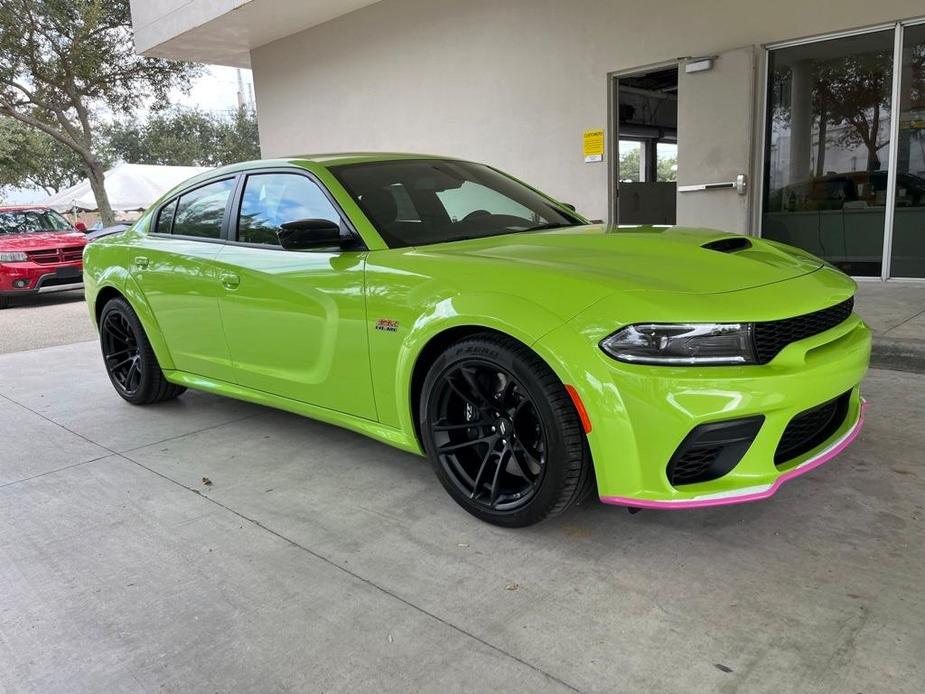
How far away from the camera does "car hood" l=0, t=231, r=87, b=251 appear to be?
12016 mm

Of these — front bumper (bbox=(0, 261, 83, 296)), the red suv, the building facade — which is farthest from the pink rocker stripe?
front bumper (bbox=(0, 261, 83, 296))

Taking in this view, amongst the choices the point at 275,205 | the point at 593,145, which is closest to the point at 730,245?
the point at 275,205

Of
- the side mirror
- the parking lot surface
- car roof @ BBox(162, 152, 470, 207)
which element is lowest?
the parking lot surface

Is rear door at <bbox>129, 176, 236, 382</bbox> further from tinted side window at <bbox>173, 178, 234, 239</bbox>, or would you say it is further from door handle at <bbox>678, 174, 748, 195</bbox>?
door handle at <bbox>678, 174, 748, 195</bbox>

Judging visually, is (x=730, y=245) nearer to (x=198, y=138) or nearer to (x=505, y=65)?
(x=505, y=65)

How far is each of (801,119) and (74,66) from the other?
58.0 feet

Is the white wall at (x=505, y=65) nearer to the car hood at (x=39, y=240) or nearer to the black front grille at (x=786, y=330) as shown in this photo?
the car hood at (x=39, y=240)

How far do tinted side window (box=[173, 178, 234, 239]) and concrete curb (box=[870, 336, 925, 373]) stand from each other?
13.9 feet

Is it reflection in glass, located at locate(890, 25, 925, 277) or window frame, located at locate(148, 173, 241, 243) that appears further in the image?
reflection in glass, located at locate(890, 25, 925, 277)

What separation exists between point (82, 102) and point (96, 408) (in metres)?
18.9

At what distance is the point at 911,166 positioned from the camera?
6.98 m

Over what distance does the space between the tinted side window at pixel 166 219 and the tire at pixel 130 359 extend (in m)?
0.57

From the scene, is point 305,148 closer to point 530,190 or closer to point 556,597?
point 530,190

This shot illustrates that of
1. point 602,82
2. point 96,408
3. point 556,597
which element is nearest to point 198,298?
point 96,408
